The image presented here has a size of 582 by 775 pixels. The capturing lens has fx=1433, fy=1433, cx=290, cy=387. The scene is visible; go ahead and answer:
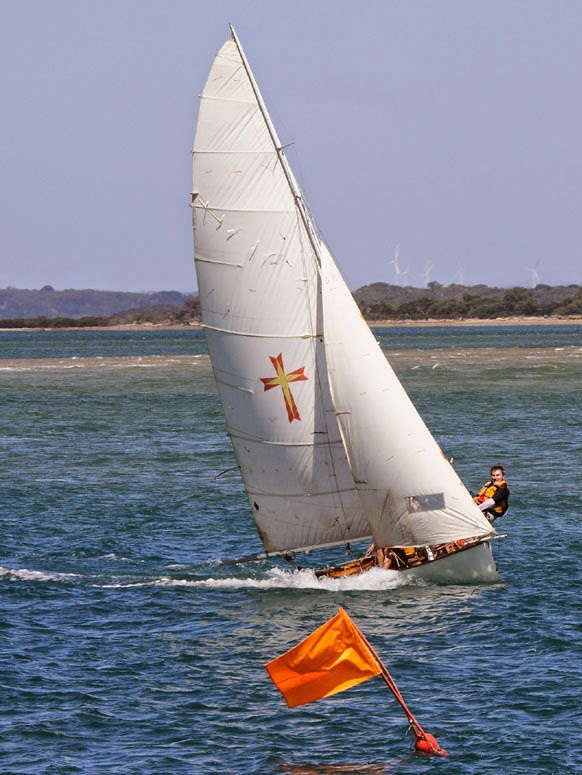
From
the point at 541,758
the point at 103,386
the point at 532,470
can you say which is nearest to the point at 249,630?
the point at 541,758

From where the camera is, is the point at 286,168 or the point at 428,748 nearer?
the point at 428,748

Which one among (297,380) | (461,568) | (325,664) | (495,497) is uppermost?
(297,380)

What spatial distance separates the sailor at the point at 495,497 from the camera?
33094 mm

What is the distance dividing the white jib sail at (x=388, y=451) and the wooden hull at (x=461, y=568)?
1.58ft

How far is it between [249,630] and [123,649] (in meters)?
2.72

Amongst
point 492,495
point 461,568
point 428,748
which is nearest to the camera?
point 428,748

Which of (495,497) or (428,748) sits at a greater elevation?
(495,497)

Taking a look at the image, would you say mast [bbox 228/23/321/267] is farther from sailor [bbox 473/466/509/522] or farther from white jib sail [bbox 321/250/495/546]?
sailor [bbox 473/466/509/522]

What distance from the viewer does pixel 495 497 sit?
109 ft

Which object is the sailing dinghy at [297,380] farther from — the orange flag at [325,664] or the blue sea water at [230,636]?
the orange flag at [325,664]

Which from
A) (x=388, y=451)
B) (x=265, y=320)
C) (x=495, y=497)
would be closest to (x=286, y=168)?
(x=265, y=320)

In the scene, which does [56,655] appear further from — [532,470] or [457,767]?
[532,470]

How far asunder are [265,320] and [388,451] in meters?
3.95

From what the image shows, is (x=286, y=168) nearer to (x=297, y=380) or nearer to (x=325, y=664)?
(x=297, y=380)
